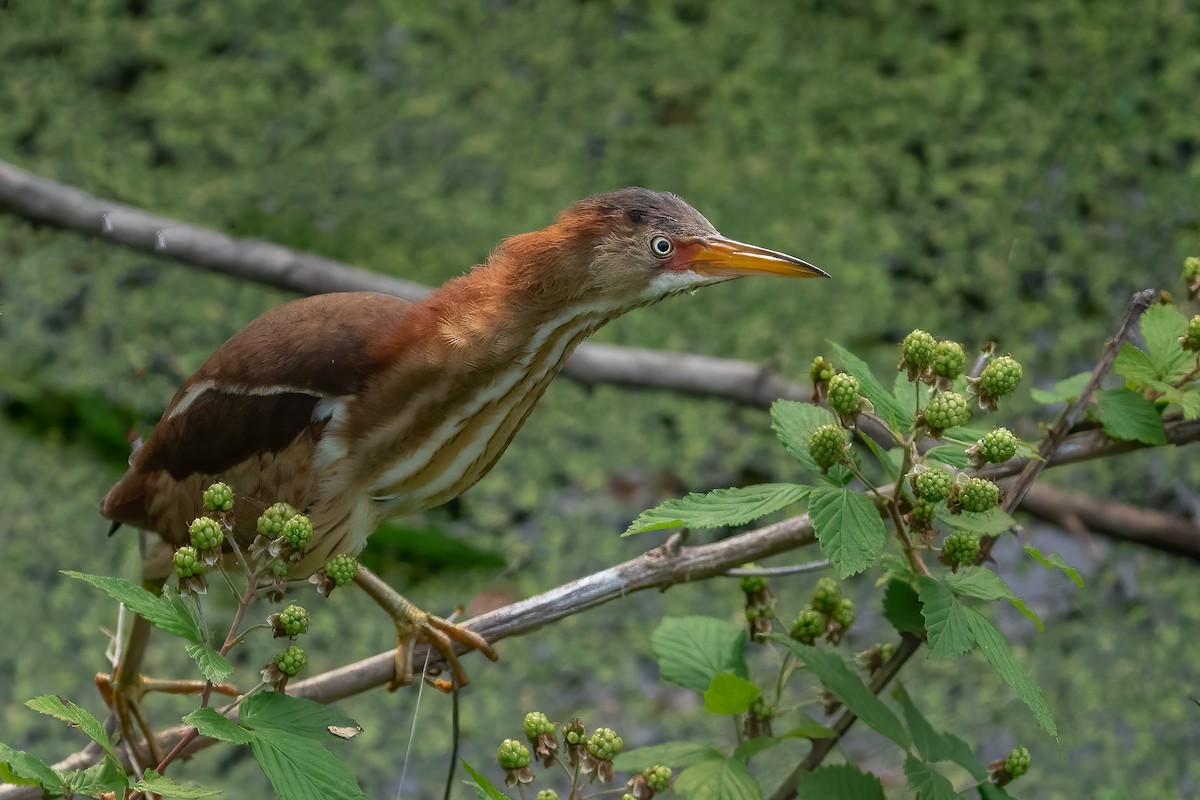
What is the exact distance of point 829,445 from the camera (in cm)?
110

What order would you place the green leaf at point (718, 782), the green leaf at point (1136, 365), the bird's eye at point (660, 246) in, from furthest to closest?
the bird's eye at point (660, 246), the green leaf at point (1136, 365), the green leaf at point (718, 782)

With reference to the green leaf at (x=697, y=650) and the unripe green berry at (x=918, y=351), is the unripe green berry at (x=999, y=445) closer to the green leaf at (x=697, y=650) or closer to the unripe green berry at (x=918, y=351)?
the unripe green berry at (x=918, y=351)

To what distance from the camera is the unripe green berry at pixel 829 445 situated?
1100 mm

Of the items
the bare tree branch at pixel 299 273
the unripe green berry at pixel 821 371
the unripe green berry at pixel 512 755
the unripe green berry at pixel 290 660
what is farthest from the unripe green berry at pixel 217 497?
the bare tree branch at pixel 299 273

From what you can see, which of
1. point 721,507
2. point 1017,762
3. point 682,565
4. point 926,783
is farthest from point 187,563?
point 1017,762

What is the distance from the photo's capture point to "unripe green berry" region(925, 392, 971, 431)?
107 centimetres

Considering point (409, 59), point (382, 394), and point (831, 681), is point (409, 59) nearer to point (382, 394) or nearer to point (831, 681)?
point (382, 394)

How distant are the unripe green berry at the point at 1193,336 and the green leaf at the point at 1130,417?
79 millimetres

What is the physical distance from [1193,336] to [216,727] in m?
0.95

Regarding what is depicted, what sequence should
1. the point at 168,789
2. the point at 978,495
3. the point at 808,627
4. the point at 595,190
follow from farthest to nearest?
1. the point at 595,190
2. the point at 808,627
3. the point at 978,495
4. the point at 168,789

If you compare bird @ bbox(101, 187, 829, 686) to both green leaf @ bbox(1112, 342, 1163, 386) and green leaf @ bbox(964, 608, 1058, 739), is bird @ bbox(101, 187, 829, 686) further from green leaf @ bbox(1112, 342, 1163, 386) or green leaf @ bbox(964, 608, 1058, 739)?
green leaf @ bbox(964, 608, 1058, 739)

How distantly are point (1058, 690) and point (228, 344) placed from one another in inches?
62.9

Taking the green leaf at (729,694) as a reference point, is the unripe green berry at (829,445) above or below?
above

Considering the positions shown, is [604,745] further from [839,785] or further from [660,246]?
[660,246]
